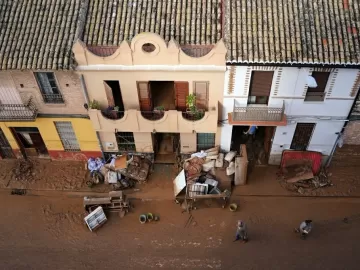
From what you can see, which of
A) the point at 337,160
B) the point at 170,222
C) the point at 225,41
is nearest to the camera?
the point at 225,41

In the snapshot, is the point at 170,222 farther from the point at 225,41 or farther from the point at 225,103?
the point at 225,41

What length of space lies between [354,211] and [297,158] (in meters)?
5.05

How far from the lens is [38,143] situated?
88.0ft

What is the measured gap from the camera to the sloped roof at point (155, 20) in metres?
20.3

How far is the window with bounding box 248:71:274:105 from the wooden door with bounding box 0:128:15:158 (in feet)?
59.5

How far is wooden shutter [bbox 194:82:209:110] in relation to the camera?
21344 millimetres

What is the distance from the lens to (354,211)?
23.6 meters

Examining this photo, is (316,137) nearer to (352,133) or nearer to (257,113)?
(352,133)

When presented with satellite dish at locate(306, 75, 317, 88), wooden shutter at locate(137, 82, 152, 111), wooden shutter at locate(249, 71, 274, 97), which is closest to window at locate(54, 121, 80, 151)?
wooden shutter at locate(137, 82, 152, 111)

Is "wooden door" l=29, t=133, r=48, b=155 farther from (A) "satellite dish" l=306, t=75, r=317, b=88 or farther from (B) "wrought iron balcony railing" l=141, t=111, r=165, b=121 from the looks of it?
(A) "satellite dish" l=306, t=75, r=317, b=88

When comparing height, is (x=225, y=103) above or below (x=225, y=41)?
below

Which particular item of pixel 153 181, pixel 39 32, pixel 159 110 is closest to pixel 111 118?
pixel 159 110

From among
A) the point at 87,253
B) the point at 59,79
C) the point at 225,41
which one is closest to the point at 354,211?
the point at 225,41

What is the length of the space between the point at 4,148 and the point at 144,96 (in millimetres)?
12576
